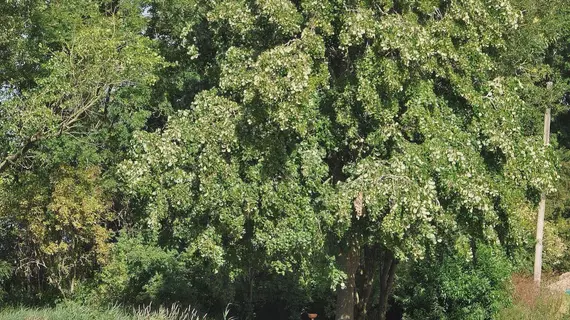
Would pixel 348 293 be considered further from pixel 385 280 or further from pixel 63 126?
pixel 63 126

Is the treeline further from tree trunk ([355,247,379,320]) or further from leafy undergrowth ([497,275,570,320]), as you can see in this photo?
leafy undergrowth ([497,275,570,320])

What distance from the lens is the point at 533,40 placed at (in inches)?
774

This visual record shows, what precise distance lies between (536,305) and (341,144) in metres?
8.79

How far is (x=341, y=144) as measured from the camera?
39.5 feet

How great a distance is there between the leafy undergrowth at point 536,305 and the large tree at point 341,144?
589 cm

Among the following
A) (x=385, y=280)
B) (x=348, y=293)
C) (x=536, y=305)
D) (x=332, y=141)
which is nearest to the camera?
(x=332, y=141)

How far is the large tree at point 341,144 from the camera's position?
35.3 feet

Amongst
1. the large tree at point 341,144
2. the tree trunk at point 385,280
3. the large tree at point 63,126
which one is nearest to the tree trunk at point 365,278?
the tree trunk at point 385,280

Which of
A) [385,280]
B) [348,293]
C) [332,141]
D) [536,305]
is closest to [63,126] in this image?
[332,141]

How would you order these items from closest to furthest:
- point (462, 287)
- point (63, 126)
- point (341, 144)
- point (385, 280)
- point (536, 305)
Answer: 1. point (341, 144)
2. point (63, 126)
3. point (462, 287)
4. point (385, 280)
5. point (536, 305)

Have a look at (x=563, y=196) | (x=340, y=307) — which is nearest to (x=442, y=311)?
(x=340, y=307)

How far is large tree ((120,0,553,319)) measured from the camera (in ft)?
35.3

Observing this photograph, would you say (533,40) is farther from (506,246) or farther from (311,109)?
(311,109)

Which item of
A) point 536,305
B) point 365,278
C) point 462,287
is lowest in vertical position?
point 365,278
